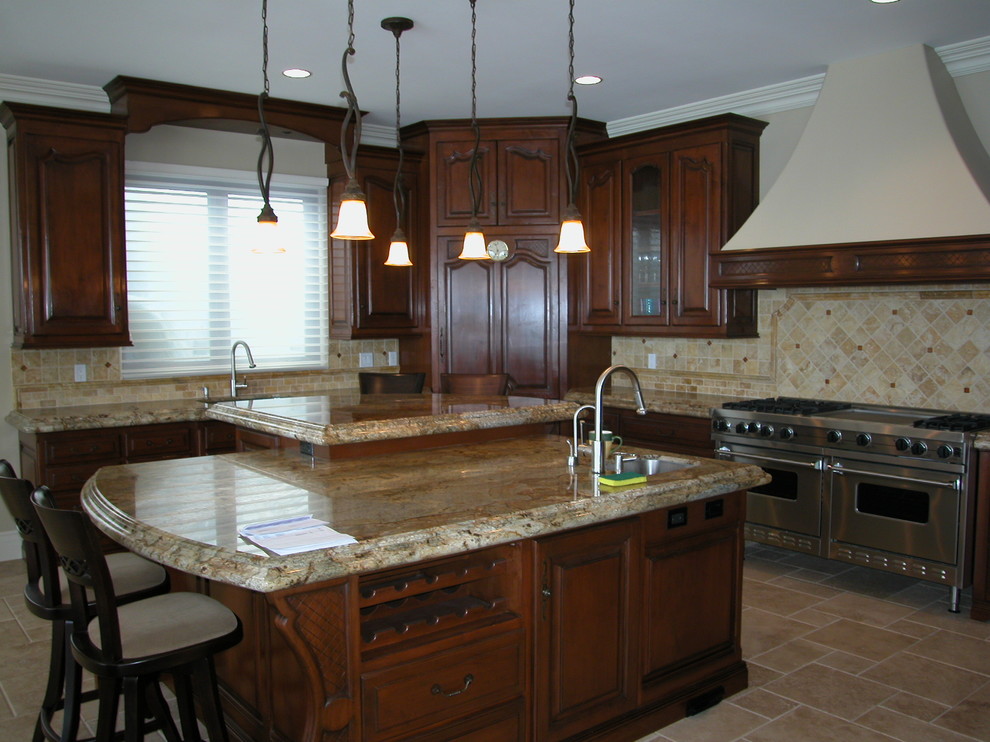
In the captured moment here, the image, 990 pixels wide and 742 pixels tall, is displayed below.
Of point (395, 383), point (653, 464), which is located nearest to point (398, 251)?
point (395, 383)

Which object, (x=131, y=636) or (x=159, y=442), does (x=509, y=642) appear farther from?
(x=159, y=442)

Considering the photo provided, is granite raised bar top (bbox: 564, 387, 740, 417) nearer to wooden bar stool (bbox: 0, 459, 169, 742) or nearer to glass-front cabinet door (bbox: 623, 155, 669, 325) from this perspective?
glass-front cabinet door (bbox: 623, 155, 669, 325)

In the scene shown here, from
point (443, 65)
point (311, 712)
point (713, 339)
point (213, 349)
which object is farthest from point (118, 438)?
point (713, 339)

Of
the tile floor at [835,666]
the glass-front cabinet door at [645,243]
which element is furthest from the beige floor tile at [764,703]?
the glass-front cabinet door at [645,243]

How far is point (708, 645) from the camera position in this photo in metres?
3.01

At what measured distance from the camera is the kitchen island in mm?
2051

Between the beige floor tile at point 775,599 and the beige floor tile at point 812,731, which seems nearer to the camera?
the beige floor tile at point 812,731

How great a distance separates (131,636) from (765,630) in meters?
2.77

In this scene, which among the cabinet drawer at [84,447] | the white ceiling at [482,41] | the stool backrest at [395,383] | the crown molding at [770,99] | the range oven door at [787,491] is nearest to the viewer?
the white ceiling at [482,41]

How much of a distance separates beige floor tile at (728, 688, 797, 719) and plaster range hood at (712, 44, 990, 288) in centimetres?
218

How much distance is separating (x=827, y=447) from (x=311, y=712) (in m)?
3.22

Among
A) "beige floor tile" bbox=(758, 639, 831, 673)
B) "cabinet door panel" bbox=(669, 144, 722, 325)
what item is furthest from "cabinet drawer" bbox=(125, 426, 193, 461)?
"beige floor tile" bbox=(758, 639, 831, 673)

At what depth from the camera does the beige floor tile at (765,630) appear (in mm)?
3584

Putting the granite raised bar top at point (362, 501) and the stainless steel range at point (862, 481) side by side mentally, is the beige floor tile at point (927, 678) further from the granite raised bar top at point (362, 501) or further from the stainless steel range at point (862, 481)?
the granite raised bar top at point (362, 501)
